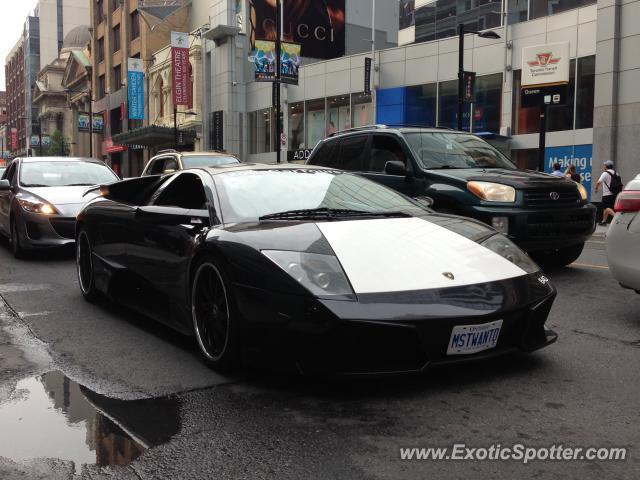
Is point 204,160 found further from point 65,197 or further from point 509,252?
point 509,252

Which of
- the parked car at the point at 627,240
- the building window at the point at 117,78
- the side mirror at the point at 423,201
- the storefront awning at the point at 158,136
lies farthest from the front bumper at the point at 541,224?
the building window at the point at 117,78

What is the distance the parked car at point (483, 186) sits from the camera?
7305 mm

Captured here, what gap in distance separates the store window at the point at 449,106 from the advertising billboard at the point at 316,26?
1360 centimetres

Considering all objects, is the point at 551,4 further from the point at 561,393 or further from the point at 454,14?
the point at 561,393

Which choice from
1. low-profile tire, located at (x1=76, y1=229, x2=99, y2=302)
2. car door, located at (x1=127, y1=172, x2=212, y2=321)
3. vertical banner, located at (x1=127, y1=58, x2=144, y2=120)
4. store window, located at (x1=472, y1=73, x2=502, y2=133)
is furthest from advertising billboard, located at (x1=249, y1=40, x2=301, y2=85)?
vertical banner, located at (x1=127, y1=58, x2=144, y2=120)

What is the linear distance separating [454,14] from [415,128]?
91.9 feet

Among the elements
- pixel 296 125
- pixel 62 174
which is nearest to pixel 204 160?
pixel 62 174

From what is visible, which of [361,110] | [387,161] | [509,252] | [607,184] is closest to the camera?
[509,252]

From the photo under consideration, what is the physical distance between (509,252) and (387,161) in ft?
14.0

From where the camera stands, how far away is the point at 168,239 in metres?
4.80

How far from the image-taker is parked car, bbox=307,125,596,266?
730 cm

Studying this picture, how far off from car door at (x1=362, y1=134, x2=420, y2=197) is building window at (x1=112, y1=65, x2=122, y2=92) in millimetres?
57045

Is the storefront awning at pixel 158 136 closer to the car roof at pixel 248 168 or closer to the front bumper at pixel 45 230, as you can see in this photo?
the front bumper at pixel 45 230

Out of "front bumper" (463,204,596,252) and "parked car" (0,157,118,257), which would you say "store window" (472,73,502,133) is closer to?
"parked car" (0,157,118,257)
